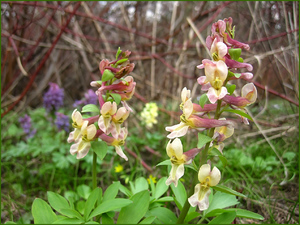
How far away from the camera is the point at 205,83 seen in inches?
42.7

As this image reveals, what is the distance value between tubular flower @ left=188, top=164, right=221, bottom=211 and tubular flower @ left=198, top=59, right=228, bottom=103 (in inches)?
11.3

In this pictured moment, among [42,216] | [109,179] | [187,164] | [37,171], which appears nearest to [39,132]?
[37,171]

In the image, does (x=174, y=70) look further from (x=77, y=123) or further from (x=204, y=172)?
(x=204, y=172)

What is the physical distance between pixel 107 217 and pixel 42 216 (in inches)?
11.5

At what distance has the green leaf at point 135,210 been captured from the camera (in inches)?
43.4

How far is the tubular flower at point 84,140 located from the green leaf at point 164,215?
18.4 inches

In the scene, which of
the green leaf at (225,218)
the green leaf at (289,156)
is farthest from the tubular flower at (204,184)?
the green leaf at (289,156)

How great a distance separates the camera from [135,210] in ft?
3.68

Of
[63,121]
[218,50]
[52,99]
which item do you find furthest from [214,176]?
[52,99]

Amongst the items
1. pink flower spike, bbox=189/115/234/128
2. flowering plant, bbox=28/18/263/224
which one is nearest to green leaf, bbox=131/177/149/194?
flowering plant, bbox=28/18/263/224

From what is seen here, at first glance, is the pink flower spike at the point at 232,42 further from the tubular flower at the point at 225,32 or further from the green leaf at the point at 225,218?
the green leaf at the point at 225,218

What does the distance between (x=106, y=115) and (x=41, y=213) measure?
532mm

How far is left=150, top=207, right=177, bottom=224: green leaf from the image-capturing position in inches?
47.4

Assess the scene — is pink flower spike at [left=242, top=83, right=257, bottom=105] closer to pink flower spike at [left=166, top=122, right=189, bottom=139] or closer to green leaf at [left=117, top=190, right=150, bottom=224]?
pink flower spike at [left=166, top=122, right=189, bottom=139]
